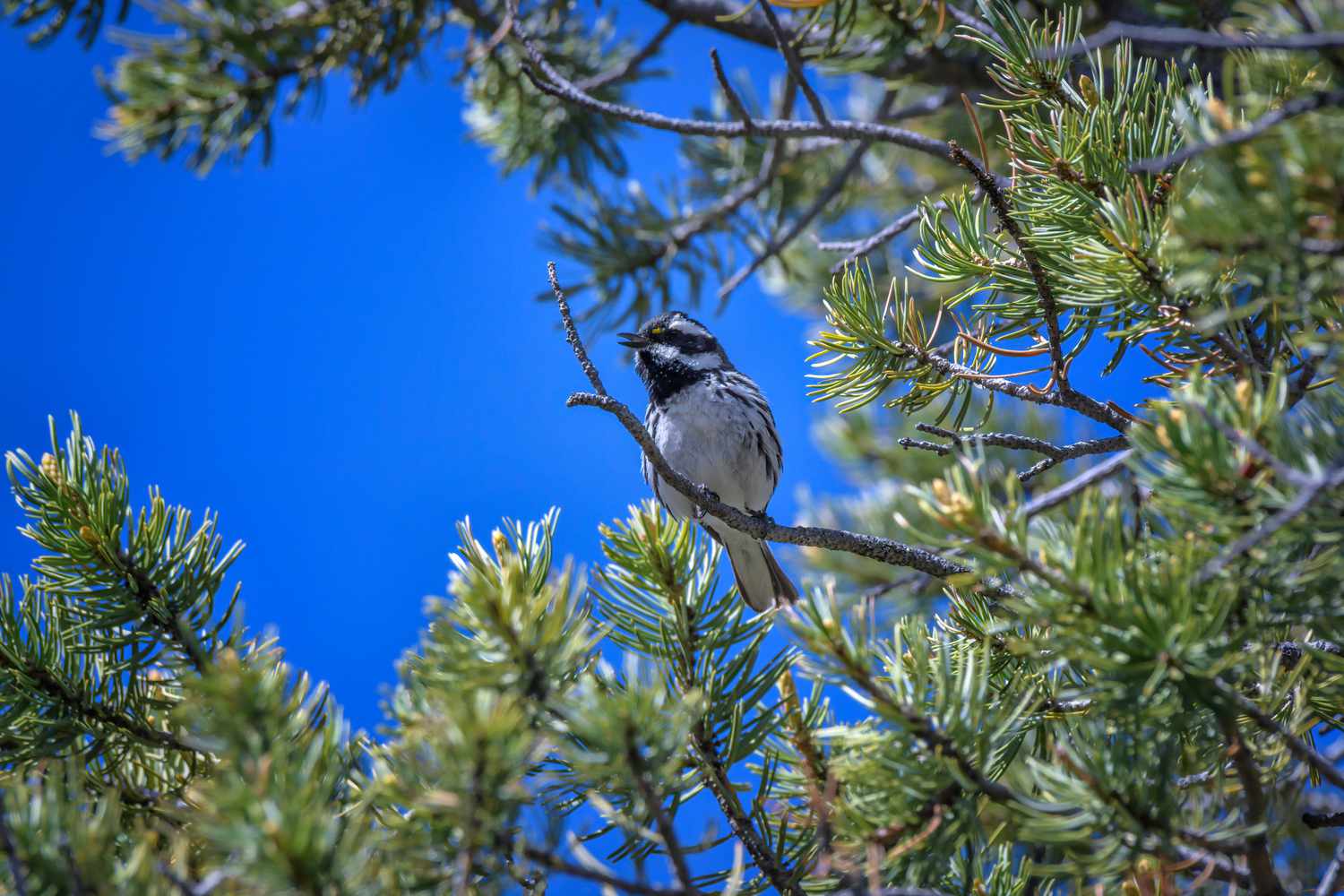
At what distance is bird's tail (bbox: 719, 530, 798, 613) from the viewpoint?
11.0ft

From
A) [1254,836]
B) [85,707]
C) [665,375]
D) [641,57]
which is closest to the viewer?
[1254,836]

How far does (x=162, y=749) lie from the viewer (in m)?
1.38

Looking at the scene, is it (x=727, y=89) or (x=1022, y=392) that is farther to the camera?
(x=727, y=89)

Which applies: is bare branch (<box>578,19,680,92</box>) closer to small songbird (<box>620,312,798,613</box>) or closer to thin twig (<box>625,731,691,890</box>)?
small songbird (<box>620,312,798,613</box>)

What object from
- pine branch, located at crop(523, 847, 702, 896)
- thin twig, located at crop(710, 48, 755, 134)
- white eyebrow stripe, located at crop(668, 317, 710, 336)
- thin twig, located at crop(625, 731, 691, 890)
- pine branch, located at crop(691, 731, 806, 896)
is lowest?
pine branch, located at crop(523, 847, 702, 896)

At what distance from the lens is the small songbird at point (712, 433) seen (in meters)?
3.23

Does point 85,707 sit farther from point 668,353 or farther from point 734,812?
point 668,353

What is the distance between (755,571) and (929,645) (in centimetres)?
208

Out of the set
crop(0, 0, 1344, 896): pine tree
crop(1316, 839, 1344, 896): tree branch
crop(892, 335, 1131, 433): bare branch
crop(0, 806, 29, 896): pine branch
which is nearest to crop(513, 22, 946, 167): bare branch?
crop(0, 0, 1344, 896): pine tree

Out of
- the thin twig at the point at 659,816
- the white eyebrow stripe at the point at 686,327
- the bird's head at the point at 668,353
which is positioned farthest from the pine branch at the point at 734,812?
the white eyebrow stripe at the point at 686,327

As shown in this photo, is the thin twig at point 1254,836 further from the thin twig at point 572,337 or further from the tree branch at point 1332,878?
the thin twig at point 572,337

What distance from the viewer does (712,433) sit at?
322 centimetres

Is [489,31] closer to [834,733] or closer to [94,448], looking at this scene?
[94,448]

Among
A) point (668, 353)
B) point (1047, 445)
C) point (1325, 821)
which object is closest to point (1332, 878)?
point (1325, 821)
